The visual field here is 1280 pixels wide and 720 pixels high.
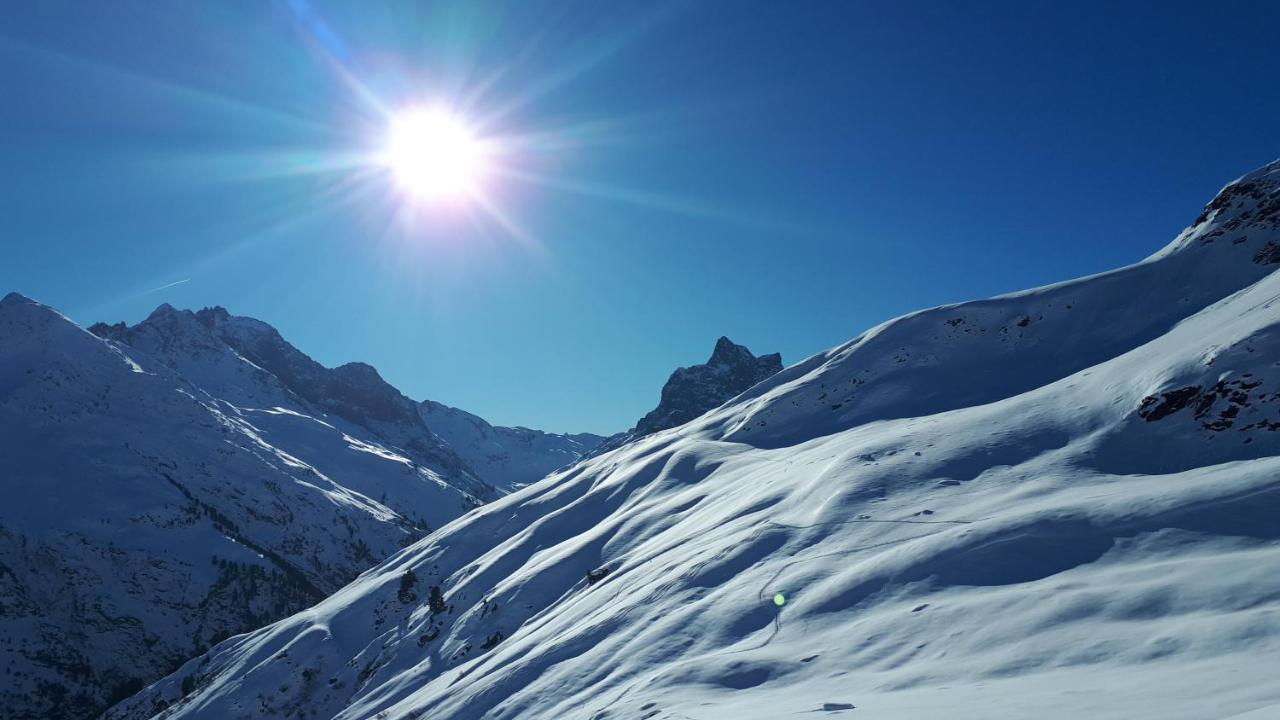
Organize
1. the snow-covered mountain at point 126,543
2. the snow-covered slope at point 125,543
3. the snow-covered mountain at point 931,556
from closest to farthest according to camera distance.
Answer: the snow-covered mountain at point 931,556 < the snow-covered mountain at point 126,543 < the snow-covered slope at point 125,543

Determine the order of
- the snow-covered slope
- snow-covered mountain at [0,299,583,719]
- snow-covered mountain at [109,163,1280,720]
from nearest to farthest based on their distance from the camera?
snow-covered mountain at [109,163,1280,720] → snow-covered mountain at [0,299,583,719] → the snow-covered slope

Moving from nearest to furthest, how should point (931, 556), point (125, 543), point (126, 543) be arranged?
point (931, 556) → point (125, 543) → point (126, 543)

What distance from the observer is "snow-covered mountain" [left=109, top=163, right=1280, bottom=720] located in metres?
11.5

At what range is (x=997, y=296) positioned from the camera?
185ft

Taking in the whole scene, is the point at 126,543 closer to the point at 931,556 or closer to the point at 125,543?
the point at 125,543

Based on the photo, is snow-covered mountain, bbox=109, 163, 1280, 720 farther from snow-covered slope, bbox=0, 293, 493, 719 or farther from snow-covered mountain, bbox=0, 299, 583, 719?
snow-covered mountain, bbox=0, 299, 583, 719

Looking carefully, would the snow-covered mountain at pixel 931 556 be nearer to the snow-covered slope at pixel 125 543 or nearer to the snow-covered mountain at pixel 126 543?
the snow-covered slope at pixel 125 543

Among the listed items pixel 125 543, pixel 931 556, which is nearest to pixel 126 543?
pixel 125 543

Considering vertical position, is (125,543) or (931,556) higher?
(125,543)

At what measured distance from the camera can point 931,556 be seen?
1720cm

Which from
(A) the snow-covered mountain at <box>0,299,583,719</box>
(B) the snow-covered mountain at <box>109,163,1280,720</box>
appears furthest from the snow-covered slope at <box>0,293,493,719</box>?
(B) the snow-covered mountain at <box>109,163,1280,720</box>

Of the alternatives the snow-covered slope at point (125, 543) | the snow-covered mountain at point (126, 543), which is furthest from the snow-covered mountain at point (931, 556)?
the snow-covered mountain at point (126, 543)

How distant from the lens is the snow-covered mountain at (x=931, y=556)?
1146 centimetres

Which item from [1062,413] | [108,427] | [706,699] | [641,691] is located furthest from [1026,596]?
[108,427]
